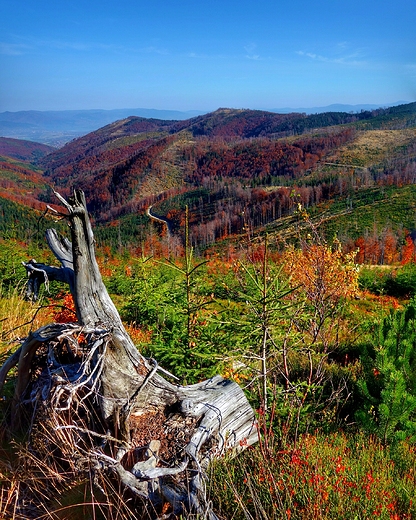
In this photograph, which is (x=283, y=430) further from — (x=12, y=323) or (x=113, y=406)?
(x=12, y=323)

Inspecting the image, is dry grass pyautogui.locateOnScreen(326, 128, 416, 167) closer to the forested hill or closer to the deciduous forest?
the forested hill

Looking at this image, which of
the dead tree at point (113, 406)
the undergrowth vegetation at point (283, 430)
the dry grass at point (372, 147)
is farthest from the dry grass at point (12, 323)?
the dry grass at point (372, 147)

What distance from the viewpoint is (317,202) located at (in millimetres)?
106875

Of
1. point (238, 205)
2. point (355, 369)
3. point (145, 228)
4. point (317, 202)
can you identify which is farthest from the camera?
point (238, 205)

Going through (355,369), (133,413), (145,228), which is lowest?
(145,228)

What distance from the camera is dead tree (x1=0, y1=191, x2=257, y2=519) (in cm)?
292

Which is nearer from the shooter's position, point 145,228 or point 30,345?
point 30,345

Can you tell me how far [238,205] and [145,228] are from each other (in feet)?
113

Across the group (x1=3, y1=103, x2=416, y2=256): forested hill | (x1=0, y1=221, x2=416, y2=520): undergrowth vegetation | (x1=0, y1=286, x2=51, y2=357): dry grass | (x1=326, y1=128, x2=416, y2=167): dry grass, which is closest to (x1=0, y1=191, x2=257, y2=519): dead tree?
(x1=0, y1=221, x2=416, y2=520): undergrowth vegetation

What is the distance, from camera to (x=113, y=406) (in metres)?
3.34

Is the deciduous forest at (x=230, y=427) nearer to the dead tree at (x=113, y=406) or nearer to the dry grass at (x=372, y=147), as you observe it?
the dead tree at (x=113, y=406)

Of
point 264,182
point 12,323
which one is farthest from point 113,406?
point 264,182

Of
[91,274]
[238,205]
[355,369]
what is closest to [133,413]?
[91,274]

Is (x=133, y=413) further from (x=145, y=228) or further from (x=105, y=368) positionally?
(x=145, y=228)
